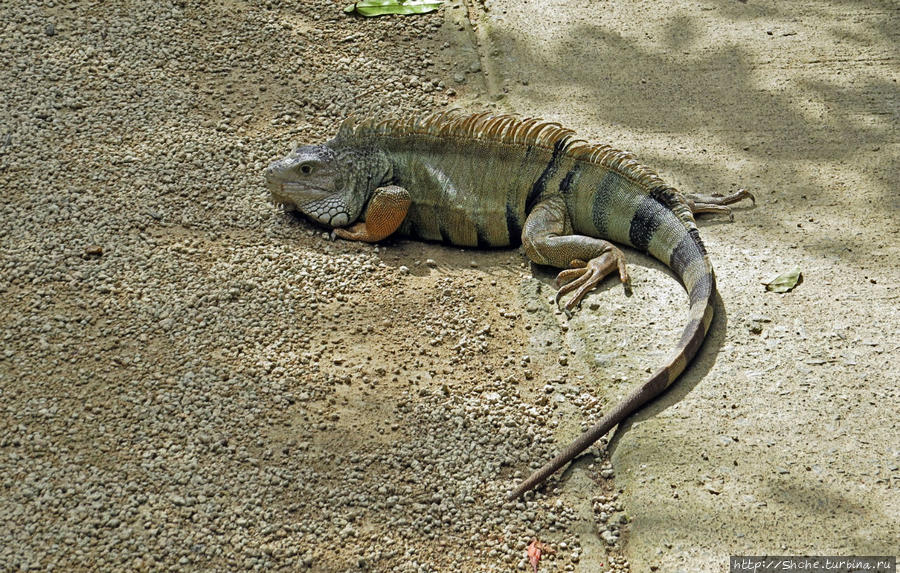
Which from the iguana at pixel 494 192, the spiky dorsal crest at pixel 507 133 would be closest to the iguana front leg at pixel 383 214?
the iguana at pixel 494 192

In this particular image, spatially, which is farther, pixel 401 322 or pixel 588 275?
pixel 588 275

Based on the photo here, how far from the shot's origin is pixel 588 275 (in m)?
5.21

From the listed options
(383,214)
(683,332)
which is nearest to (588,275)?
(683,332)

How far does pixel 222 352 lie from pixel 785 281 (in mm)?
2901

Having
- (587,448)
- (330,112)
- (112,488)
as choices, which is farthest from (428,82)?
(112,488)

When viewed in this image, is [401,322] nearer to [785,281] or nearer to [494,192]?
[494,192]

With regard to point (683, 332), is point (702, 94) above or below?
above

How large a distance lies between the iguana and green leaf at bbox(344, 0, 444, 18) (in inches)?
77.5

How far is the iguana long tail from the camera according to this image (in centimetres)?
424

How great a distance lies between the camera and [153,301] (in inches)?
197

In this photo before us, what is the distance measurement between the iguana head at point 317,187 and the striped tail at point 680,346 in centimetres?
187

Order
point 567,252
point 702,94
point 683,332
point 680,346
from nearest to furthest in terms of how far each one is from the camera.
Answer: point 680,346 → point 683,332 → point 567,252 → point 702,94

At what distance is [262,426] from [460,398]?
94 cm

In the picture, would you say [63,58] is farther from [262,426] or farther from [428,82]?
[262,426]
